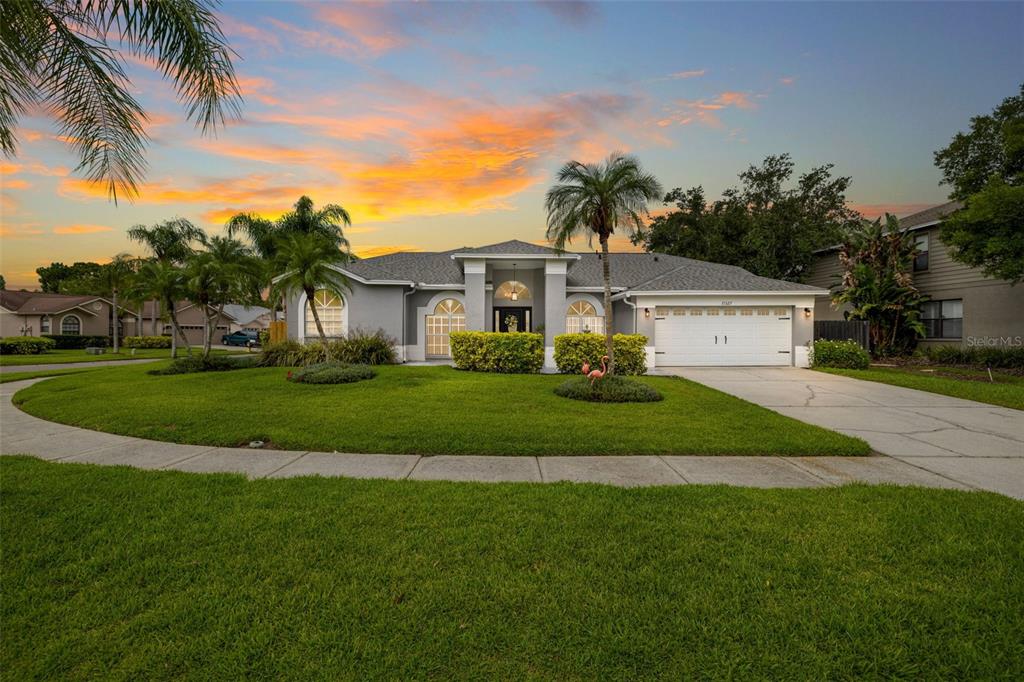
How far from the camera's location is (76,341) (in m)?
37.1

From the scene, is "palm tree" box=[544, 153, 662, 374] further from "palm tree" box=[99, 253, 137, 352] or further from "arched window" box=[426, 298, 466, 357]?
"palm tree" box=[99, 253, 137, 352]

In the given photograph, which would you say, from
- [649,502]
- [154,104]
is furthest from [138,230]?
[649,502]

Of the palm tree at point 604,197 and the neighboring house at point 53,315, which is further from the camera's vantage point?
the neighboring house at point 53,315

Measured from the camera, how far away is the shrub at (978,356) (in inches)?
664

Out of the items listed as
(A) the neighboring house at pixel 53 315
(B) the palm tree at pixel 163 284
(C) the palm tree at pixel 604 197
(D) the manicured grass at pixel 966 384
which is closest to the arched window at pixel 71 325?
(A) the neighboring house at pixel 53 315

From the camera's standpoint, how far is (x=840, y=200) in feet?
98.1

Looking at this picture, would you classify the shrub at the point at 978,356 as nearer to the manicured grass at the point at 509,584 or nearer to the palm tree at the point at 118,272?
the manicured grass at the point at 509,584

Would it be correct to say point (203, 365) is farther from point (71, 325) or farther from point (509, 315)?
point (71, 325)

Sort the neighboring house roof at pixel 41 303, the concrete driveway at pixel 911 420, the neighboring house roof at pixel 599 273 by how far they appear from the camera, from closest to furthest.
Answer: the concrete driveway at pixel 911 420, the neighboring house roof at pixel 599 273, the neighboring house roof at pixel 41 303

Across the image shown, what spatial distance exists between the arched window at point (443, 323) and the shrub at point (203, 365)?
7.08 m

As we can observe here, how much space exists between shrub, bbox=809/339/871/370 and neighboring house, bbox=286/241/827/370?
55 cm

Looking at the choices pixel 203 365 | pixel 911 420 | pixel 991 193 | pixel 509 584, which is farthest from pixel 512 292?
pixel 509 584

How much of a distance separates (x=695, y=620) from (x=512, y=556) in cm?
127

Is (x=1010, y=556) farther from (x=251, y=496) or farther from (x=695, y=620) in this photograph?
(x=251, y=496)
